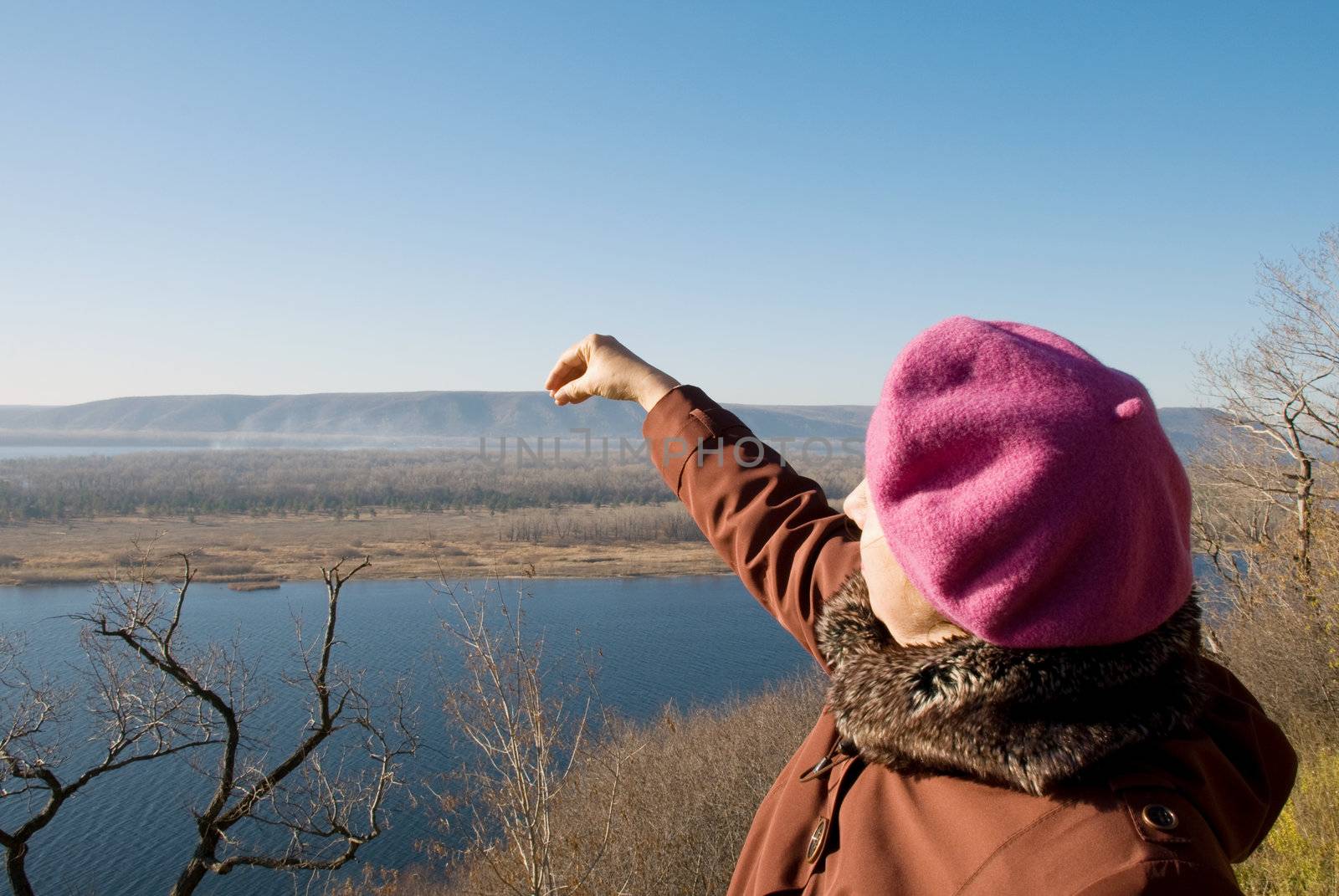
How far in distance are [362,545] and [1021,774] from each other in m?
50.9

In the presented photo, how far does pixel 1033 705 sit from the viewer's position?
871 mm

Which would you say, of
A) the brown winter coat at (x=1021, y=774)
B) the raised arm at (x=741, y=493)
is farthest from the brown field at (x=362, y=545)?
the brown winter coat at (x=1021, y=774)

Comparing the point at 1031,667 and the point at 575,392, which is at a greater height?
the point at 575,392

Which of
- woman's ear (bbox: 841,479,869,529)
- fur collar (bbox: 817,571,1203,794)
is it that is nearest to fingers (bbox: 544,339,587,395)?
woman's ear (bbox: 841,479,869,529)

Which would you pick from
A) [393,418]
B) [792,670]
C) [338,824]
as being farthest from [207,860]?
[393,418]

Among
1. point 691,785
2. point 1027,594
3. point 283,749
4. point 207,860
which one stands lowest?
point 691,785

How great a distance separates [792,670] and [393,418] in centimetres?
18181

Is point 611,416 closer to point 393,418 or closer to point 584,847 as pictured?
point 393,418

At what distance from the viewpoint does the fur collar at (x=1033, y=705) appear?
842mm

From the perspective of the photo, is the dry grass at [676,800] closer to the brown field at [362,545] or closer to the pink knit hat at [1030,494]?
the brown field at [362,545]

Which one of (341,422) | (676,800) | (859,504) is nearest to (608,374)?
(859,504)

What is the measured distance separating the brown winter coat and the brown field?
3232 cm

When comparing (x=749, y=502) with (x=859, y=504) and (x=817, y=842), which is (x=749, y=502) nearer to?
(x=859, y=504)

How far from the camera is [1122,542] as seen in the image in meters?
0.82
